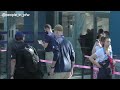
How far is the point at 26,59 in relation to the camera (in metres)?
4.77

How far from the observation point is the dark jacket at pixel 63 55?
492 cm

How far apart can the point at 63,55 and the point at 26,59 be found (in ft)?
2.21

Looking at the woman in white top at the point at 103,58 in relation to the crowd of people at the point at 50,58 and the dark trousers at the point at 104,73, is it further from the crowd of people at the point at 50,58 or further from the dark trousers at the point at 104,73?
the crowd of people at the point at 50,58

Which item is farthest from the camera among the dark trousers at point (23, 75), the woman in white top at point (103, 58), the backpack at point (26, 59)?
the woman in white top at point (103, 58)

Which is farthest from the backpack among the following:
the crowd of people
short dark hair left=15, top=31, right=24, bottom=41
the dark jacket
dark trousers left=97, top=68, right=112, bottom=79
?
dark trousers left=97, top=68, right=112, bottom=79

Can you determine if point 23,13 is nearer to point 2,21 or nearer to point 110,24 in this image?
point 2,21

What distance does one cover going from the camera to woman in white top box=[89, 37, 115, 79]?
5.07m

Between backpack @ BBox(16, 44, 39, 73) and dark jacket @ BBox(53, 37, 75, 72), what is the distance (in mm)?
388

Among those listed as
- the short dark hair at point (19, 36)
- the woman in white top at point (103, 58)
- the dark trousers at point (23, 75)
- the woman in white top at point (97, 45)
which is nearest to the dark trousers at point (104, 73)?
the woman in white top at point (103, 58)

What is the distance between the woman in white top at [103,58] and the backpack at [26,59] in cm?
108

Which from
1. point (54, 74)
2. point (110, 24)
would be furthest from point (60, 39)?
point (110, 24)

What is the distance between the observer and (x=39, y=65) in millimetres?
5000

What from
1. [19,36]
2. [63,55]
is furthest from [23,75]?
[63,55]
